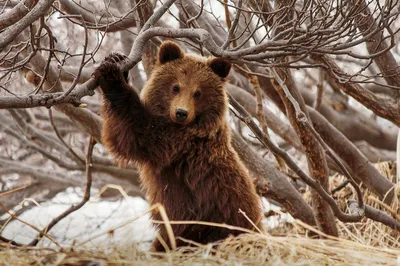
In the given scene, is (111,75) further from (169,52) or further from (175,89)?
(169,52)

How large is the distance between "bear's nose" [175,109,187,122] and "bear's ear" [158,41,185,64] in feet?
2.40

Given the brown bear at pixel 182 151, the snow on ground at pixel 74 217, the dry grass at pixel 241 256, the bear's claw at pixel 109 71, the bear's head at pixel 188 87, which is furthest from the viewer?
the snow on ground at pixel 74 217

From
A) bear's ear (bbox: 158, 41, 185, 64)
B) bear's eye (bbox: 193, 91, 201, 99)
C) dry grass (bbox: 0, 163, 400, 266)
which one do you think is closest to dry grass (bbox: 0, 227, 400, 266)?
dry grass (bbox: 0, 163, 400, 266)

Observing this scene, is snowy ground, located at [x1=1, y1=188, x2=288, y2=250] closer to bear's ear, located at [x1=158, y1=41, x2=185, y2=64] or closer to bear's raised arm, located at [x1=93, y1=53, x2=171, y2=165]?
bear's raised arm, located at [x1=93, y1=53, x2=171, y2=165]

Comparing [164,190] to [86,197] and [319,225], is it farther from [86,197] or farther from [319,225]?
[319,225]

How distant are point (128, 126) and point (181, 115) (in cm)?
46

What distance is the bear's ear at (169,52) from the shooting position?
5.43 metres

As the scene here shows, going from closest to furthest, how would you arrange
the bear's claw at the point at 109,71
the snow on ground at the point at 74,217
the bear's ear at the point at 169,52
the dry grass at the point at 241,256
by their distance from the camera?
1. the dry grass at the point at 241,256
2. the bear's claw at the point at 109,71
3. the bear's ear at the point at 169,52
4. the snow on ground at the point at 74,217

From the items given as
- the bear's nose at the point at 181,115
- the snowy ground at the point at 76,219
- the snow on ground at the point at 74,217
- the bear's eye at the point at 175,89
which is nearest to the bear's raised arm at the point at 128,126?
the bear's nose at the point at 181,115

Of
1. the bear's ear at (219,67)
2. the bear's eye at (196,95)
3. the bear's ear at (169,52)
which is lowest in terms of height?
the bear's eye at (196,95)

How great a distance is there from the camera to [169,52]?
17.9 ft

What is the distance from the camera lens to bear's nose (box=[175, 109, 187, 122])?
499 cm

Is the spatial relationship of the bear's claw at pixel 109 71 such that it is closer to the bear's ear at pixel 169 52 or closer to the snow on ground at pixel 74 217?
the bear's ear at pixel 169 52

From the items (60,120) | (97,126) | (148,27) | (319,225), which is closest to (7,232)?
(60,120)
